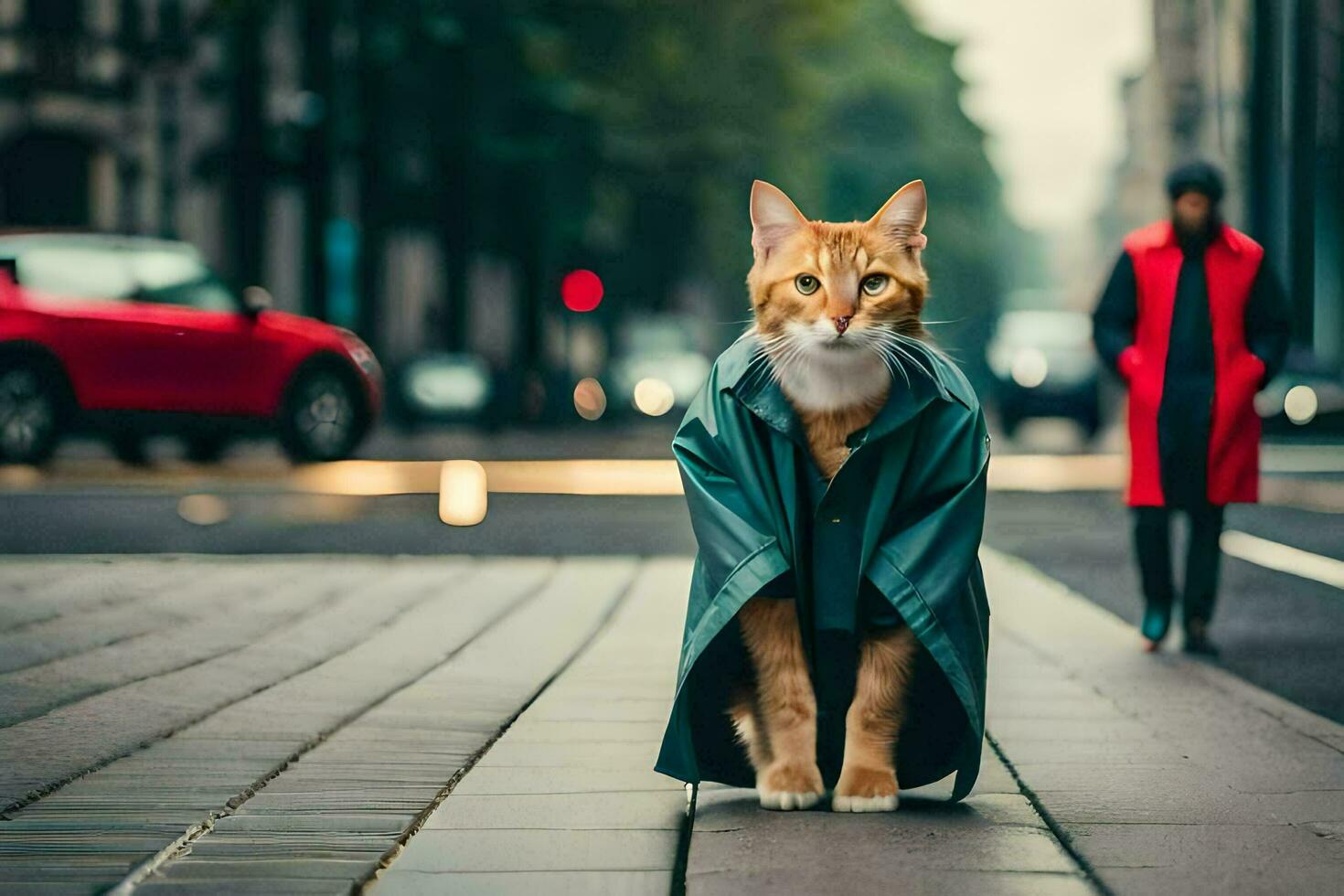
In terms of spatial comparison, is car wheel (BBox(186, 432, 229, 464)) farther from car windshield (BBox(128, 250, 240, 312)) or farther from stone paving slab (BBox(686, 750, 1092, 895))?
stone paving slab (BBox(686, 750, 1092, 895))

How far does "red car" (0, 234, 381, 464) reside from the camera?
1546 centimetres

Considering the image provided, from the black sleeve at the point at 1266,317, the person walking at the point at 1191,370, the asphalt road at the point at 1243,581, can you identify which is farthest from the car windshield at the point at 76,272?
the black sleeve at the point at 1266,317

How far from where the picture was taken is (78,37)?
29.6m

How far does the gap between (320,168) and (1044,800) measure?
2149cm

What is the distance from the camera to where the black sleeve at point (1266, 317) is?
7.94 m

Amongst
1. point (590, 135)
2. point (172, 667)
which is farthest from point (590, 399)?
point (172, 667)

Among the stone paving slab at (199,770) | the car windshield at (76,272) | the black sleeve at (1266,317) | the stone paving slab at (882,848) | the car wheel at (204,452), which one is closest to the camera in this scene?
the stone paving slab at (882,848)

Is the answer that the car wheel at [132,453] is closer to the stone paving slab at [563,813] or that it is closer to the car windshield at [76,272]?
the car windshield at [76,272]

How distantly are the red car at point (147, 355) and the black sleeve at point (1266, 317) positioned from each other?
32.5 feet

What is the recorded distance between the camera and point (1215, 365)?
791 centimetres

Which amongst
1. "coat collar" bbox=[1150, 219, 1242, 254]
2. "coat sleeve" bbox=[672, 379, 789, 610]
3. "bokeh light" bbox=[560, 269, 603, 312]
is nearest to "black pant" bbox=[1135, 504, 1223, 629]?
"coat collar" bbox=[1150, 219, 1242, 254]

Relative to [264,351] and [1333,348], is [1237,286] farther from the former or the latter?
[1333,348]

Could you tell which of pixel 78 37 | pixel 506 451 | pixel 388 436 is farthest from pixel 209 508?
pixel 78 37

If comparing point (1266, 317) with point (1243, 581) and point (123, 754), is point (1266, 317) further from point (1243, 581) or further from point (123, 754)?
point (123, 754)
